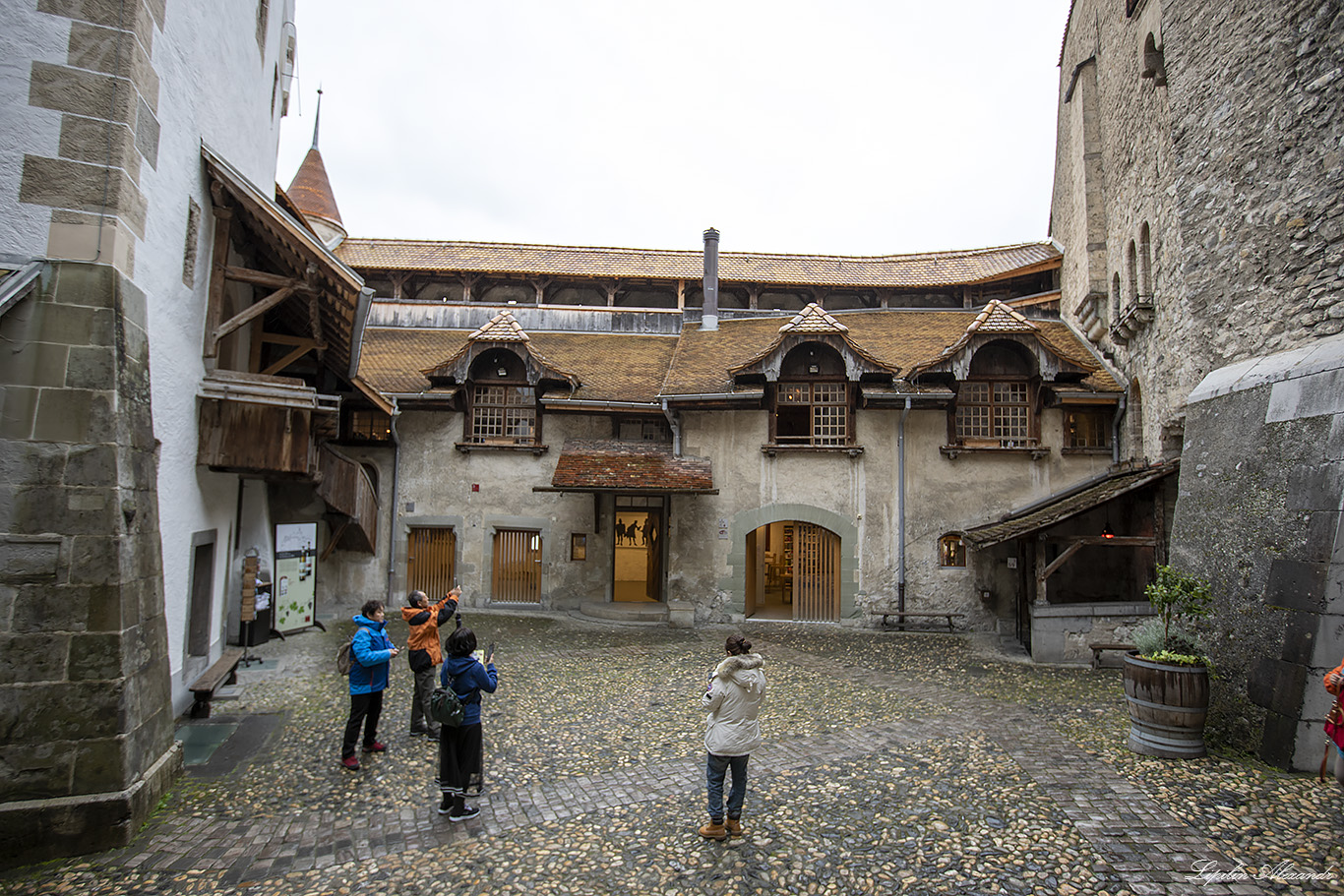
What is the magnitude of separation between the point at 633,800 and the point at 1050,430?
13.0 meters

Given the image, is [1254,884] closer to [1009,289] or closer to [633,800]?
[633,800]

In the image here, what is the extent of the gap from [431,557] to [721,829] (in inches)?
497

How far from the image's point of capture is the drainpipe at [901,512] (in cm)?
1520

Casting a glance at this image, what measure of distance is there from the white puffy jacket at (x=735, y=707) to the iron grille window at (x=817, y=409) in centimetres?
1052

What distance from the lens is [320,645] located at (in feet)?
41.2

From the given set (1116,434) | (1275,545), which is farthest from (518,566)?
(1275,545)

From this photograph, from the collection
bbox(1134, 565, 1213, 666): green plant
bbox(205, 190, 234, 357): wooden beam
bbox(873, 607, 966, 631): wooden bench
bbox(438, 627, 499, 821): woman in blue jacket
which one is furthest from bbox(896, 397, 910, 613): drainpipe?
bbox(205, 190, 234, 357): wooden beam

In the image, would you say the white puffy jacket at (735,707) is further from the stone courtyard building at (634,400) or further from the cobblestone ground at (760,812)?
the stone courtyard building at (634,400)

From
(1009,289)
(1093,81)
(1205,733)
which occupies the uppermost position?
(1093,81)

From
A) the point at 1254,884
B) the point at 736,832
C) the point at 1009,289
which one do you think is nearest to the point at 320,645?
the point at 736,832

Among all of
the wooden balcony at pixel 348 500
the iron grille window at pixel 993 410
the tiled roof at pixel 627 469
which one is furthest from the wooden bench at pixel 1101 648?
the wooden balcony at pixel 348 500

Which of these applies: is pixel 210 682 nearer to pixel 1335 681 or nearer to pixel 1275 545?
pixel 1335 681

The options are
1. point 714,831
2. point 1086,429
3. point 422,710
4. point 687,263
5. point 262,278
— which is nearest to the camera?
point 714,831

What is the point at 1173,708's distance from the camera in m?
6.97
